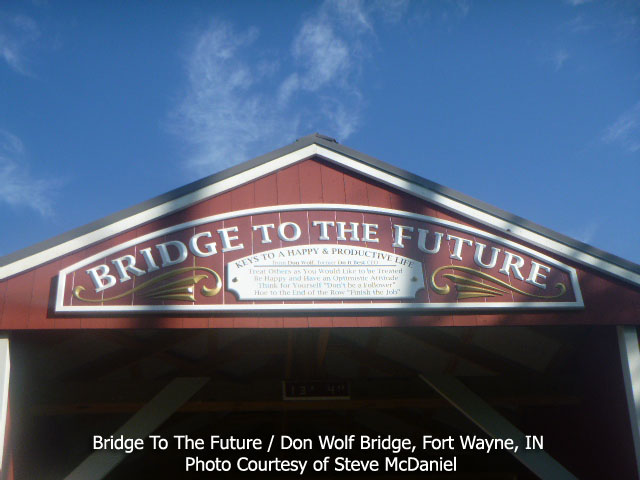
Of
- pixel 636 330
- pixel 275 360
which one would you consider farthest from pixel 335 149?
pixel 636 330

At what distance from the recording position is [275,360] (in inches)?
383

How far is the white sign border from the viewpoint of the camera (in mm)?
6742

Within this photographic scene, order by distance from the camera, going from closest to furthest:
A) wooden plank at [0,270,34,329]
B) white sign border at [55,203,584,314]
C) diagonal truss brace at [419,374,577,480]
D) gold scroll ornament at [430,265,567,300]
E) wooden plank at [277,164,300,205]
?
wooden plank at [0,270,34,329], white sign border at [55,203,584,314], gold scroll ornament at [430,265,567,300], diagonal truss brace at [419,374,577,480], wooden plank at [277,164,300,205]

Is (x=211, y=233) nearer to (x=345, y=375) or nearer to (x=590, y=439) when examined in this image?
(x=345, y=375)

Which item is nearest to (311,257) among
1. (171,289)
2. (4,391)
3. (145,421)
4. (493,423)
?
(171,289)

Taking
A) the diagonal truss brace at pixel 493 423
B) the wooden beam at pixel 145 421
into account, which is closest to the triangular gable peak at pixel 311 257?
the diagonal truss brace at pixel 493 423

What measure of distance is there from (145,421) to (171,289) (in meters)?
1.77

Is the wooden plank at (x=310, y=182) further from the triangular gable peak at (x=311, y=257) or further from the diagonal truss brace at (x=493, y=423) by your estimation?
the diagonal truss brace at (x=493, y=423)

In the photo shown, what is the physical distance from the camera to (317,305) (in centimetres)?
695

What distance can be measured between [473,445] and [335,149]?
243 inches

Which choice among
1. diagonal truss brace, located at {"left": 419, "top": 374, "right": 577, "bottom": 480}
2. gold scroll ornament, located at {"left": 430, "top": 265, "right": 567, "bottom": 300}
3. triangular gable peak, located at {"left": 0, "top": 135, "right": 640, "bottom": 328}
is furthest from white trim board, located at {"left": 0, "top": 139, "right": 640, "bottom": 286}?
diagonal truss brace, located at {"left": 419, "top": 374, "right": 577, "bottom": 480}

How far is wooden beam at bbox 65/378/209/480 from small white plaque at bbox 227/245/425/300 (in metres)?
1.94

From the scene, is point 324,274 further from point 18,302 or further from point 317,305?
point 18,302

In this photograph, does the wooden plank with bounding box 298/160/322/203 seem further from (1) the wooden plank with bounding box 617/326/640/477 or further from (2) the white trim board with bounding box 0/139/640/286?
(1) the wooden plank with bounding box 617/326/640/477
